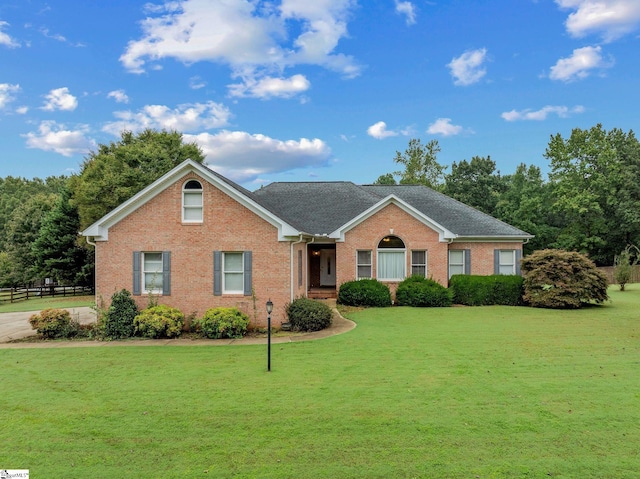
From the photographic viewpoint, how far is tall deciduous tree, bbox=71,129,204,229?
99.2ft

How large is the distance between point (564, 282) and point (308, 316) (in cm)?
1336

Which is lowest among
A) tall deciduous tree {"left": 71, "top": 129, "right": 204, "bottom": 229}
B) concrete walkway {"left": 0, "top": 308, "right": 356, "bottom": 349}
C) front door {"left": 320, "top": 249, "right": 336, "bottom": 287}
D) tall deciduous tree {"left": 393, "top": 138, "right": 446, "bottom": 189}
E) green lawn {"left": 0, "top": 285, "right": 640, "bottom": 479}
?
concrete walkway {"left": 0, "top": 308, "right": 356, "bottom": 349}

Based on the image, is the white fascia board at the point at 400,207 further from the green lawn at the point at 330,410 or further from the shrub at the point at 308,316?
the green lawn at the point at 330,410

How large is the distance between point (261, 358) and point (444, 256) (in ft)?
43.5

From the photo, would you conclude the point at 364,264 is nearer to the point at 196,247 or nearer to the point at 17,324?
the point at 196,247

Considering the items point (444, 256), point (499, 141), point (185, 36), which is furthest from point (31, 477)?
point (499, 141)

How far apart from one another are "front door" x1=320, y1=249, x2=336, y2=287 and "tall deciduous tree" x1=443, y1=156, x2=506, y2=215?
33.3m

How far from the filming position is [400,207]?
2019cm

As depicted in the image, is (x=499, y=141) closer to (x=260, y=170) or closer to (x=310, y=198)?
(x=310, y=198)

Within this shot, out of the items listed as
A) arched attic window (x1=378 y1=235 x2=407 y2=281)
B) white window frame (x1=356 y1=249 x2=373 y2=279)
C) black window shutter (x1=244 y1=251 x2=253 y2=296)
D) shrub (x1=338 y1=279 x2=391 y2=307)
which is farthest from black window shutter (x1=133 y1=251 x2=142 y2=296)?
arched attic window (x1=378 y1=235 x2=407 y2=281)

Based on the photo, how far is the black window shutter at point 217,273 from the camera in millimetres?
13930

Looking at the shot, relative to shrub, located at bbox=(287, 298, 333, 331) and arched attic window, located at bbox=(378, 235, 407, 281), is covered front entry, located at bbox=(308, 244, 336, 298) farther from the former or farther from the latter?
shrub, located at bbox=(287, 298, 333, 331)

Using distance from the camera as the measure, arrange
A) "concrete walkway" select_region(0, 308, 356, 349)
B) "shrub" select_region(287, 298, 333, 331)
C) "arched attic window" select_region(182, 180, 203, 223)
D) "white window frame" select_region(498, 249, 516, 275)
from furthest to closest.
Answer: "white window frame" select_region(498, 249, 516, 275), "arched attic window" select_region(182, 180, 203, 223), "shrub" select_region(287, 298, 333, 331), "concrete walkway" select_region(0, 308, 356, 349)

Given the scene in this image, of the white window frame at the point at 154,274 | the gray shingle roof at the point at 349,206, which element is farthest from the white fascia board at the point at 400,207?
the white window frame at the point at 154,274
